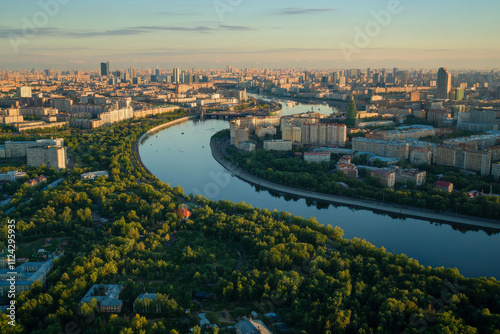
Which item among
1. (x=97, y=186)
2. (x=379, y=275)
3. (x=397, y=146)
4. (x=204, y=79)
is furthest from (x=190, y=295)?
(x=204, y=79)

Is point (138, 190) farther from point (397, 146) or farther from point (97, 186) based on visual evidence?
point (397, 146)

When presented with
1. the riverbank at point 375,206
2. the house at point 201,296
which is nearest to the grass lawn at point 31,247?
the house at point 201,296

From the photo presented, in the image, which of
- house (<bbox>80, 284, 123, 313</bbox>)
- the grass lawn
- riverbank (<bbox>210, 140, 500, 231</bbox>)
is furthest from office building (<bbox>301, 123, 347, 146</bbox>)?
house (<bbox>80, 284, 123, 313</bbox>)

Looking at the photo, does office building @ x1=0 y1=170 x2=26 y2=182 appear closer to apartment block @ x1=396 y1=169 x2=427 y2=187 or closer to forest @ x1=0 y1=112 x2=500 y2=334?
forest @ x1=0 y1=112 x2=500 y2=334

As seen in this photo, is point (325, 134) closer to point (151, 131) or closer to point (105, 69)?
point (151, 131)

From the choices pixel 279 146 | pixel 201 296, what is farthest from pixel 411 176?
pixel 201 296
